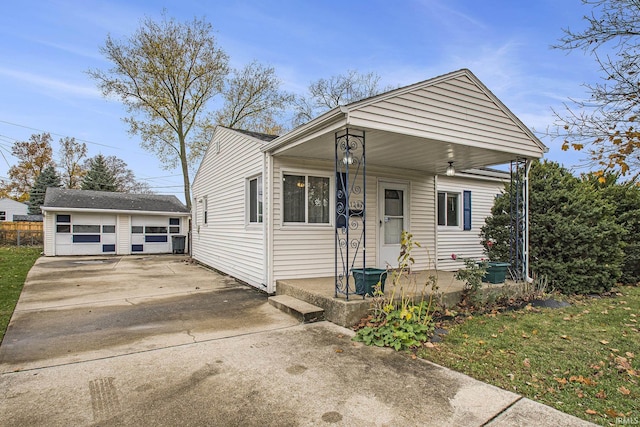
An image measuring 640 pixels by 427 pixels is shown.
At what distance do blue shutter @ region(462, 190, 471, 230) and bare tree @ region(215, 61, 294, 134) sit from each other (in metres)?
15.8

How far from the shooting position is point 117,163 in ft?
127

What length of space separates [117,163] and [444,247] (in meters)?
38.8

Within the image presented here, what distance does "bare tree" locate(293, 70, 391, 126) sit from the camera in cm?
2505

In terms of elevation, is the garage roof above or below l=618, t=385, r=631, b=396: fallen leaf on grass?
above

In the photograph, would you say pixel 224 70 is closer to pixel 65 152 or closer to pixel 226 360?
pixel 226 360

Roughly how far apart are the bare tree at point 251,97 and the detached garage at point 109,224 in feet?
24.3

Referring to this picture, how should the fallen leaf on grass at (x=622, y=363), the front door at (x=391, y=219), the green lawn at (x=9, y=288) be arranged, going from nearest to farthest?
the fallen leaf on grass at (x=622, y=363) → the green lawn at (x=9, y=288) → the front door at (x=391, y=219)

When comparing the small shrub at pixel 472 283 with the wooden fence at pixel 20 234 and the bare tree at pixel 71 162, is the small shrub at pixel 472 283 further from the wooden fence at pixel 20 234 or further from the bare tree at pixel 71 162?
the bare tree at pixel 71 162

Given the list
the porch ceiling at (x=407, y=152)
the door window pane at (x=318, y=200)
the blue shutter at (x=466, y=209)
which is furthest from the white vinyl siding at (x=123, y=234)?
the blue shutter at (x=466, y=209)

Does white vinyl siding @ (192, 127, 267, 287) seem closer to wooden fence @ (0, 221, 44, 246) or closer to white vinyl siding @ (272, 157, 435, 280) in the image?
white vinyl siding @ (272, 157, 435, 280)

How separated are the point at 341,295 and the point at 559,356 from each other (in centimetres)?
265

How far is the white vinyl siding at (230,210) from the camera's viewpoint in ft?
24.3

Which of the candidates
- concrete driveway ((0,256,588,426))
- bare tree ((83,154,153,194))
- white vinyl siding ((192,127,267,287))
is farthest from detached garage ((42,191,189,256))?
bare tree ((83,154,153,194))

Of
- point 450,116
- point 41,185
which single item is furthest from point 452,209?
point 41,185
